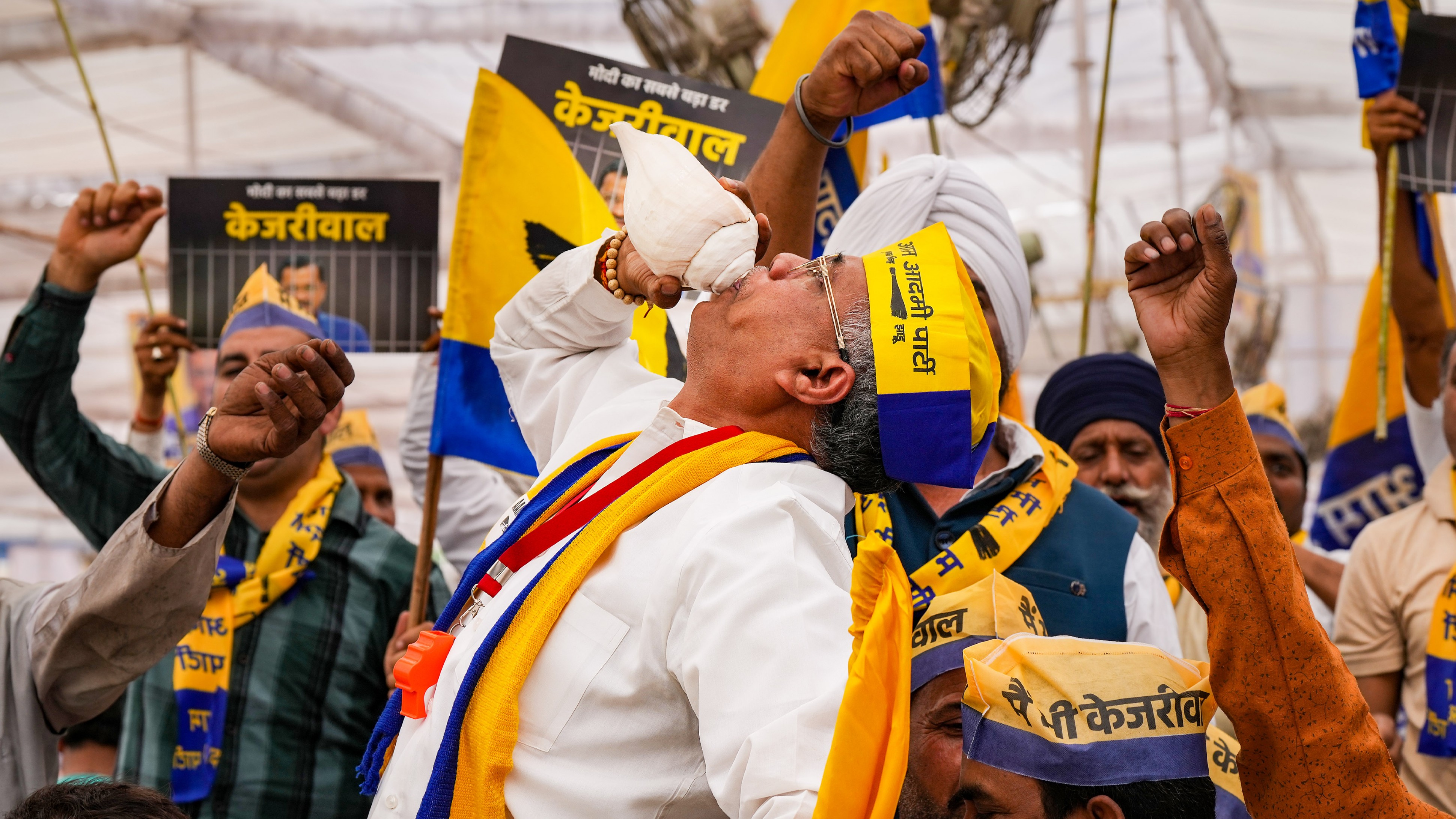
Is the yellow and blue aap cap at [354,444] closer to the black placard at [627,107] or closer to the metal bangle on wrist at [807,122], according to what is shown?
the black placard at [627,107]

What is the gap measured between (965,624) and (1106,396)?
1674 mm

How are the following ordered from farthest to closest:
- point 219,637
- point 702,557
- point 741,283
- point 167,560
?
1. point 219,637
2. point 167,560
3. point 741,283
4. point 702,557

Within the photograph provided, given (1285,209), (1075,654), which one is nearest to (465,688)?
(1075,654)

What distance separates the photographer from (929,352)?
5.55 ft

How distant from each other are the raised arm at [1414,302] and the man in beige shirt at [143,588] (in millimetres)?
2880

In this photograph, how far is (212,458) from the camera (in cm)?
209

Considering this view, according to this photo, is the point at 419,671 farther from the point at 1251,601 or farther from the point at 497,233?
the point at 497,233

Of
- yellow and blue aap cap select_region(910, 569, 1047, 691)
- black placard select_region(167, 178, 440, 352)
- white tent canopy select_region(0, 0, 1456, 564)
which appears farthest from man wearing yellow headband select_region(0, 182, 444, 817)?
white tent canopy select_region(0, 0, 1456, 564)

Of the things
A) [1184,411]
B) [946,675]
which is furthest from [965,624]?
[1184,411]

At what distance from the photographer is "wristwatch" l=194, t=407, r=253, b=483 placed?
6.82 ft

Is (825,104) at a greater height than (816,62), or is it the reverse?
(816,62)

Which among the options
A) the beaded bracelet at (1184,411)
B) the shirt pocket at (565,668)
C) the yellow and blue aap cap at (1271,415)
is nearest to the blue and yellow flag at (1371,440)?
the yellow and blue aap cap at (1271,415)

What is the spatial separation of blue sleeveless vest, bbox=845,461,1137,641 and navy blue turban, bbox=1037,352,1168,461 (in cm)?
100

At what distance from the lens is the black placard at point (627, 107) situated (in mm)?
3027
